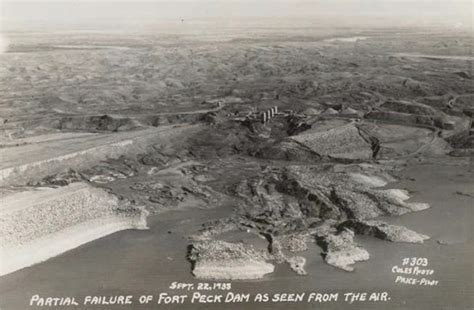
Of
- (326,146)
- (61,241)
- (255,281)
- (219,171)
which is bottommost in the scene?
(255,281)

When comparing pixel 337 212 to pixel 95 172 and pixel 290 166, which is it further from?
pixel 95 172

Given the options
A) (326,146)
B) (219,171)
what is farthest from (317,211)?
(326,146)

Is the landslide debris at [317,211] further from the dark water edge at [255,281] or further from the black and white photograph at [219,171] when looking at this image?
the dark water edge at [255,281]

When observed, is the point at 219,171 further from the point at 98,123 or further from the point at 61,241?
the point at 98,123

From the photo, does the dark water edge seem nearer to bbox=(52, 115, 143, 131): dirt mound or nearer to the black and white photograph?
the black and white photograph

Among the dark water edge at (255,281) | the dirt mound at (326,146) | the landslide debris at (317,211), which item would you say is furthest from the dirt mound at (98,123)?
the dark water edge at (255,281)

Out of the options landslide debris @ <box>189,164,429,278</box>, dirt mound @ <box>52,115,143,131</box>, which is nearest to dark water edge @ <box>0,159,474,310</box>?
landslide debris @ <box>189,164,429,278</box>
